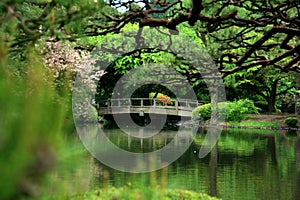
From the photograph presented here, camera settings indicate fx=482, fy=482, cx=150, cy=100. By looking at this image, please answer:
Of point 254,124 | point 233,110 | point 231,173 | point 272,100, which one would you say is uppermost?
point 272,100

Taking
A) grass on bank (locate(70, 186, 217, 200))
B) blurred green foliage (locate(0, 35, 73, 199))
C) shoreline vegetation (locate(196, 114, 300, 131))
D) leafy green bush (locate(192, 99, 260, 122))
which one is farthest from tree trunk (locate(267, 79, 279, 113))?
blurred green foliage (locate(0, 35, 73, 199))

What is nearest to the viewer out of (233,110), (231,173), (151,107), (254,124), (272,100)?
(231,173)

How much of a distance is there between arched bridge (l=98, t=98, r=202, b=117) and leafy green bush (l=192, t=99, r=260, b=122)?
1124mm

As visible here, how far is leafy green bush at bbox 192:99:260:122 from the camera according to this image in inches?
1033

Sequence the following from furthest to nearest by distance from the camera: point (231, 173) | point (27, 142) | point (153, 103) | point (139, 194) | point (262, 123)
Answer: point (153, 103), point (262, 123), point (231, 173), point (139, 194), point (27, 142)

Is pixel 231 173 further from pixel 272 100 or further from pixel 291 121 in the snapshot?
pixel 272 100

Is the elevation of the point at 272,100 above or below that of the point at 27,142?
above

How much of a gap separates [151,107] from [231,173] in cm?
1933

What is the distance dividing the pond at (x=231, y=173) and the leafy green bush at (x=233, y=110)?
33.8 feet

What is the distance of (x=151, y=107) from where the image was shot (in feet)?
96.0

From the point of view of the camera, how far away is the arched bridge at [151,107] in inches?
1130

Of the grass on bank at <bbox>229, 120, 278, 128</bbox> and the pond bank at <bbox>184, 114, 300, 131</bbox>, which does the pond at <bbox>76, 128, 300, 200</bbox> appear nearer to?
the pond bank at <bbox>184, 114, 300, 131</bbox>

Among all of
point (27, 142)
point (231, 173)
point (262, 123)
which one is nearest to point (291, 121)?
point (262, 123)

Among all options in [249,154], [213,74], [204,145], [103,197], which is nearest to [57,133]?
[103,197]
